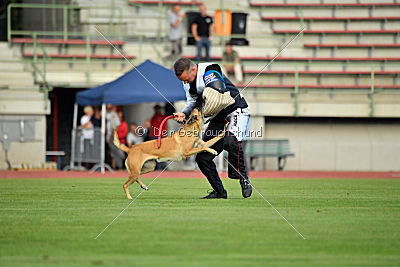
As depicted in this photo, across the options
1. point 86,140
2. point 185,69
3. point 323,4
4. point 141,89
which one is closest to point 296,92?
point 323,4

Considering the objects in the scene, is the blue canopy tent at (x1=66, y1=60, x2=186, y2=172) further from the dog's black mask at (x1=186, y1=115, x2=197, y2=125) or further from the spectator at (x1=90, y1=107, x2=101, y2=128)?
the dog's black mask at (x1=186, y1=115, x2=197, y2=125)

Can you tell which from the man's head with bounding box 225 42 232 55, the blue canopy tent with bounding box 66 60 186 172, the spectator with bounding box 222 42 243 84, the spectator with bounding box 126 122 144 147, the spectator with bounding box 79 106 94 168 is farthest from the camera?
the man's head with bounding box 225 42 232 55

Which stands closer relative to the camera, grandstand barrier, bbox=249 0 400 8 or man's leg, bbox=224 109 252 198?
man's leg, bbox=224 109 252 198

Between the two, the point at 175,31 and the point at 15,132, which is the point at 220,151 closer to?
the point at 15,132

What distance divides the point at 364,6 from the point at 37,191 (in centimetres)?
1719

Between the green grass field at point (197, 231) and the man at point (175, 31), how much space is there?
13.7m

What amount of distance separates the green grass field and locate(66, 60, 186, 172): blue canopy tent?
8.85 metres

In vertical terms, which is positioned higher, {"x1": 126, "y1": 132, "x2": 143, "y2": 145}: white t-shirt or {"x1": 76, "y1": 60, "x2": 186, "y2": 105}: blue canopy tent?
{"x1": 76, "y1": 60, "x2": 186, "y2": 105}: blue canopy tent

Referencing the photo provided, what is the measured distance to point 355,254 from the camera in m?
5.72

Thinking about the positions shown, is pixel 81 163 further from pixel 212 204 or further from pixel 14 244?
pixel 14 244

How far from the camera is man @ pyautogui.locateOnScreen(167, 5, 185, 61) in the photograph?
A: 23.6m

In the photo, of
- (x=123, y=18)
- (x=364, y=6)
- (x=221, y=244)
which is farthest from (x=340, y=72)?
(x=221, y=244)

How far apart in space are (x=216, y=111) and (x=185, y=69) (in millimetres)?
683

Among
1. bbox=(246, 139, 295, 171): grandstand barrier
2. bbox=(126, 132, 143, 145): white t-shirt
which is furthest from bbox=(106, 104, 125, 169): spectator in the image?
bbox=(246, 139, 295, 171): grandstand barrier
